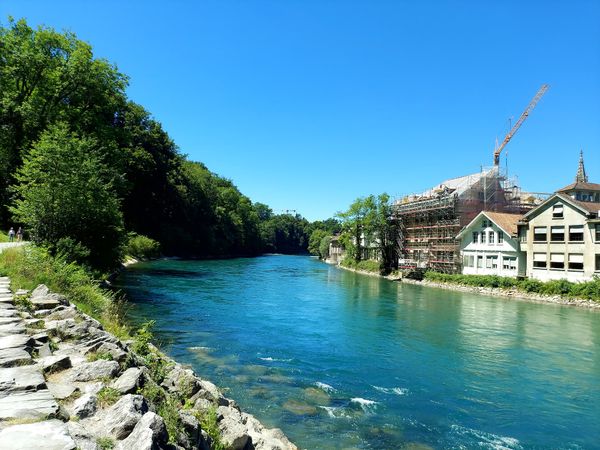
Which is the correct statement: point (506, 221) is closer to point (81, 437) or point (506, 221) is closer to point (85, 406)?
point (85, 406)

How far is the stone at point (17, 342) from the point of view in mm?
6721

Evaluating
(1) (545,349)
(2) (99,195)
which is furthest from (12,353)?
(1) (545,349)

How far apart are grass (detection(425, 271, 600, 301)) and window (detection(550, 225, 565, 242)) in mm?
5122

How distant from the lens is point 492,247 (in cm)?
4822

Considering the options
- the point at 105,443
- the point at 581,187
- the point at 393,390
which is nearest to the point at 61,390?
the point at 105,443

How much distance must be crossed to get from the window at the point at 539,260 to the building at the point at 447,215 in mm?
11014

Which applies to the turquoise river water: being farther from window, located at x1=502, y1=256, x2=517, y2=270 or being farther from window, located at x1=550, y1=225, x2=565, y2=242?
window, located at x1=502, y1=256, x2=517, y2=270

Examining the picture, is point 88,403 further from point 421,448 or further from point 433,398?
point 433,398

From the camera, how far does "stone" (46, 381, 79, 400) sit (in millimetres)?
5383

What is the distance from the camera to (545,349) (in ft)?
62.1

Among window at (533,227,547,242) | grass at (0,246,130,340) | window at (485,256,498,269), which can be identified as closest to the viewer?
grass at (0,246,130,340)

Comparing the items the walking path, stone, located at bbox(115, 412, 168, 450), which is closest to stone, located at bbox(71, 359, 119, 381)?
the walking path

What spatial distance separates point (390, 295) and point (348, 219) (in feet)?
126

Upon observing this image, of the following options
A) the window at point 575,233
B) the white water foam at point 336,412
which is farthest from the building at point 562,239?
the white water foam at point 336,412
